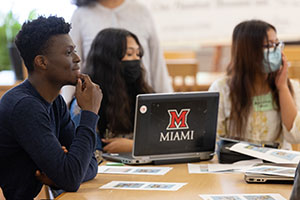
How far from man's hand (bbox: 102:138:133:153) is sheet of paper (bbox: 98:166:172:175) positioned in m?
0.28

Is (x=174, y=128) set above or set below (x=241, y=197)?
above

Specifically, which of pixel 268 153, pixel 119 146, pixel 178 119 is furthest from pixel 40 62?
pixel 268 153

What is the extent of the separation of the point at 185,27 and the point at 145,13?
3.01 metres

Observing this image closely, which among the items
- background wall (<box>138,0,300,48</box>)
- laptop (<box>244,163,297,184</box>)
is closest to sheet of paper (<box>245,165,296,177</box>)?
laptop (<box>244,163,297,184</box>)

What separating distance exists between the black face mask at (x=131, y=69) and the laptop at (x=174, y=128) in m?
0.52

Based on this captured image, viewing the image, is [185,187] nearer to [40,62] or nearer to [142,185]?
[142,185]

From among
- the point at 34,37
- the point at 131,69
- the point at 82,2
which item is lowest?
the point at 131,69

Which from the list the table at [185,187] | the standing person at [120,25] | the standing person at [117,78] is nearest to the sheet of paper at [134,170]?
the table at [185,187]

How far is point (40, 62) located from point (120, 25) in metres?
1.44

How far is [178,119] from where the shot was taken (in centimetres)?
210

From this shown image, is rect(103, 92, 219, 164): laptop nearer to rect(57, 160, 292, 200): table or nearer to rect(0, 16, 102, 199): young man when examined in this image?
rect(57, 160, 292, 200): table

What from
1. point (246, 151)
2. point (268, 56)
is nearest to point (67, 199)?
point (246, 151)

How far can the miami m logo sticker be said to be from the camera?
6.83ft

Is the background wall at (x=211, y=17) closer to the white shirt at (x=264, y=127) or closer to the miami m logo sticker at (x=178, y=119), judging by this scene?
the white shirt at (x=264, y=127)
